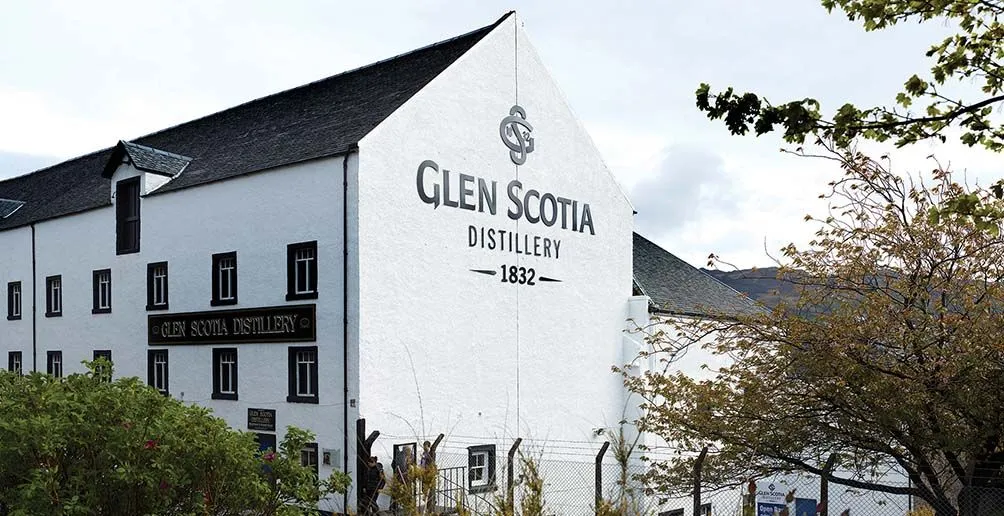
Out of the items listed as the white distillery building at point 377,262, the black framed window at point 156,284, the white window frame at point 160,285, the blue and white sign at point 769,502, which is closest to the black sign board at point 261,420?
the white distillery building at point 377,262

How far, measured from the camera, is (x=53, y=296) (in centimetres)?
3316

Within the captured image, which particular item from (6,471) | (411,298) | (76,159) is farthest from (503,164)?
(76,159)

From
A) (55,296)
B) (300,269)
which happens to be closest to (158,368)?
(300,269)

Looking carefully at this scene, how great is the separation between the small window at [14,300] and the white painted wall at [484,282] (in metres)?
17.7

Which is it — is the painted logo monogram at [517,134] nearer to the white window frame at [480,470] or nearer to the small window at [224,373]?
the white window frame at [480,470]

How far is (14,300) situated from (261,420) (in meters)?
15.2

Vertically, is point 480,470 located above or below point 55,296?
below

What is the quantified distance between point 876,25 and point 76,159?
121 feet

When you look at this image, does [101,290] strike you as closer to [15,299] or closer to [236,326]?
[15,299]

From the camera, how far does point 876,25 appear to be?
9609 millimetres

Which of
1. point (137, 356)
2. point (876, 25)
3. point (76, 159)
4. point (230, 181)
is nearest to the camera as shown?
point (876, 25)

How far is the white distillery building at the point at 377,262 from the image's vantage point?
77.5 feet

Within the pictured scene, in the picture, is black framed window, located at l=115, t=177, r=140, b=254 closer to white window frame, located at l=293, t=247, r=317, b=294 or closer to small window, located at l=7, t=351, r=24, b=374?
white window frame, located at l=293, t=247, r=317, b=294

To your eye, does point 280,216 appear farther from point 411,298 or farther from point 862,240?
point 862,240
